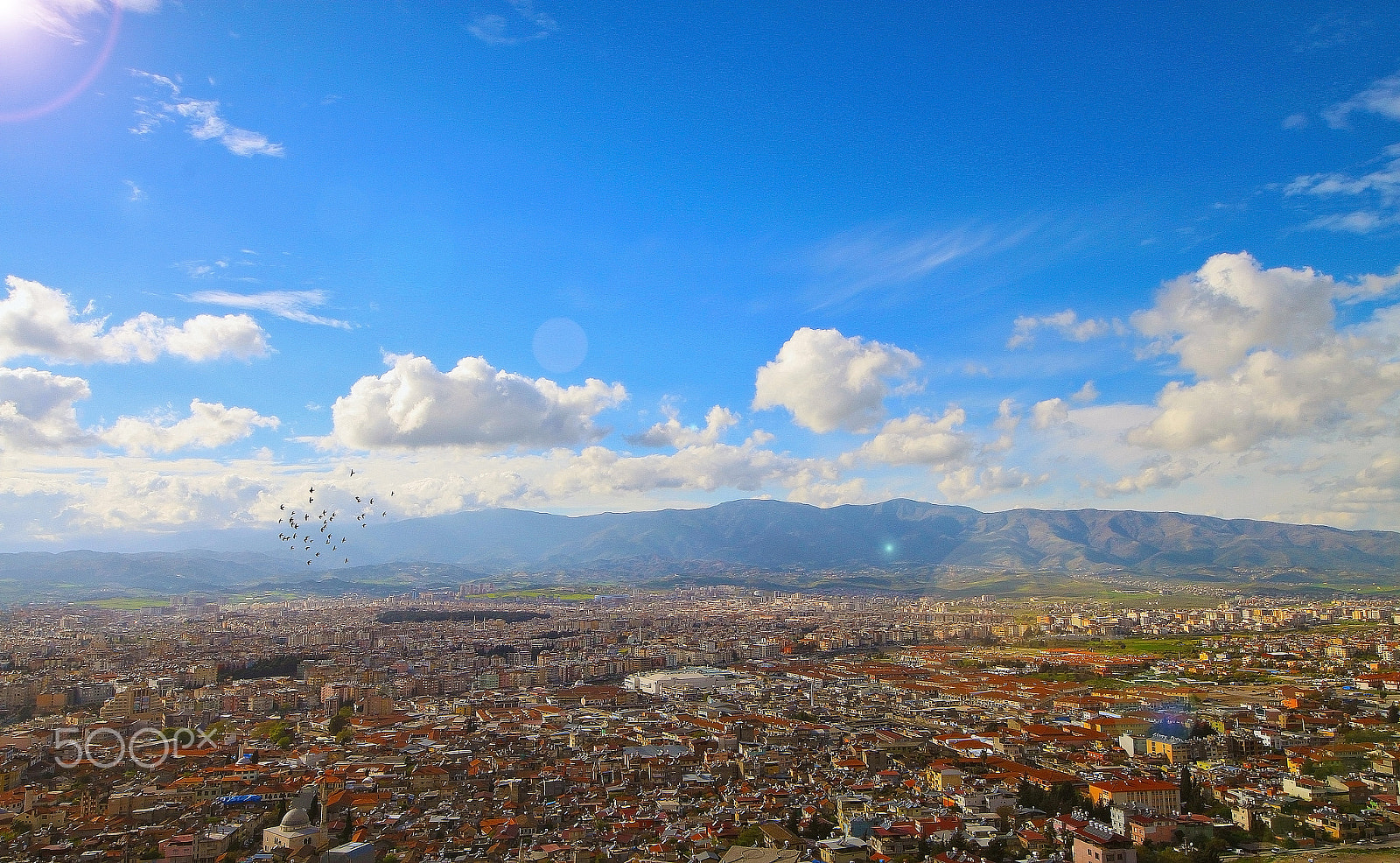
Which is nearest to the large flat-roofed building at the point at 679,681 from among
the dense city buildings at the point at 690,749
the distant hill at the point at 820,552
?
the dense city buildings at the point at 690,749

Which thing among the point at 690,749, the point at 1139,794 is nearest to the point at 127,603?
the point at 690,749

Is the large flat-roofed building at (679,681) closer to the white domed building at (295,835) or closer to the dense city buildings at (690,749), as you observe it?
the dense city buildings at (690,749)

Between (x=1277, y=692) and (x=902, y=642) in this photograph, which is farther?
(x=902, y=642)

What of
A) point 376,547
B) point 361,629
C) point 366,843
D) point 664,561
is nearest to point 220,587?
point 361,629

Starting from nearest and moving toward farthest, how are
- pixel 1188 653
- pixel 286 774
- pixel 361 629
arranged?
pixel 286 774 < pixel 1188 653 < pixel 361 629

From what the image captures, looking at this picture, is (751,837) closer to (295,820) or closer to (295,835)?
(295,835)

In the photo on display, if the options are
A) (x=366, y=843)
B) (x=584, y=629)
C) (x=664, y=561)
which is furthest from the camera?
(x=664, y=561)

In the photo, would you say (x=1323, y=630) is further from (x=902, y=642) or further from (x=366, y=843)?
(x=366, y=843)

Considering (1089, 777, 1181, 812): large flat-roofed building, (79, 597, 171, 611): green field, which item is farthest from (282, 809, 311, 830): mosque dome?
(79, 597, 171, 611): green field
